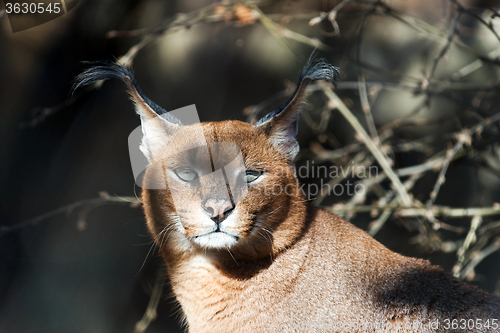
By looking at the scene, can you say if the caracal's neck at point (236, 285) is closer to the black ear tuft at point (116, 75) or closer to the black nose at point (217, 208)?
the black nose at point (217, 208)

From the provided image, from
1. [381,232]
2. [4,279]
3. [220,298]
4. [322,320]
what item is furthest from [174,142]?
[381,232]

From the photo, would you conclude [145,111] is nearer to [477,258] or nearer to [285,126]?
[285,126]

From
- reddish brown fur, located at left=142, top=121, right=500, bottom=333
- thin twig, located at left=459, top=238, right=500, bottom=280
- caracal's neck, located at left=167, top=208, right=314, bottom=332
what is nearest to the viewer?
reddish brown fur, located at left=142, top=121, right=500, bottom=333

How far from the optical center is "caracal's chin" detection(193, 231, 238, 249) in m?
1.69

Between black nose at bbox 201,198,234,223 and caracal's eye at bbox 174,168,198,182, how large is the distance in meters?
0.20

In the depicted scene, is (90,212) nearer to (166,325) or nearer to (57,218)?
(57,218)

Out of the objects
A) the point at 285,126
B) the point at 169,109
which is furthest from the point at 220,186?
the point at 169,109

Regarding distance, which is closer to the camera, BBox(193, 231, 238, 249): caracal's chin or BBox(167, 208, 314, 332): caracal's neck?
BBox(193, 231, 238, 249): caracal's chin

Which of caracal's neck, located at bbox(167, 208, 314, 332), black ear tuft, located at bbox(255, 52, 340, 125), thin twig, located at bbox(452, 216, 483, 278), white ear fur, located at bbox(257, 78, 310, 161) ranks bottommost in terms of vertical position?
thin twig, located at bbox(452, 216, 483, 278)

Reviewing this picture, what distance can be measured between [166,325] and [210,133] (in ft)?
7.91

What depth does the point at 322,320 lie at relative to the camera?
175 cm

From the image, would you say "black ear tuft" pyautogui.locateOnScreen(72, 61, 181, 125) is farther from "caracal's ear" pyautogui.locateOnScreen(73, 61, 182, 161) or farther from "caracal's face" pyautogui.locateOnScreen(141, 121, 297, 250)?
"caracal's face" pyautogui.locateOnScreen(141, 121, 297, 250)

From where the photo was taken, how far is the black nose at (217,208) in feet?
5.38

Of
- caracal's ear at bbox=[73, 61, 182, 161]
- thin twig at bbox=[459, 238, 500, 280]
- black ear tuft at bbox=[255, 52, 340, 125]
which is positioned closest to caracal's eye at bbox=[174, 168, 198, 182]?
caracal's ear at bbox=[73, 61, 182, 161]
